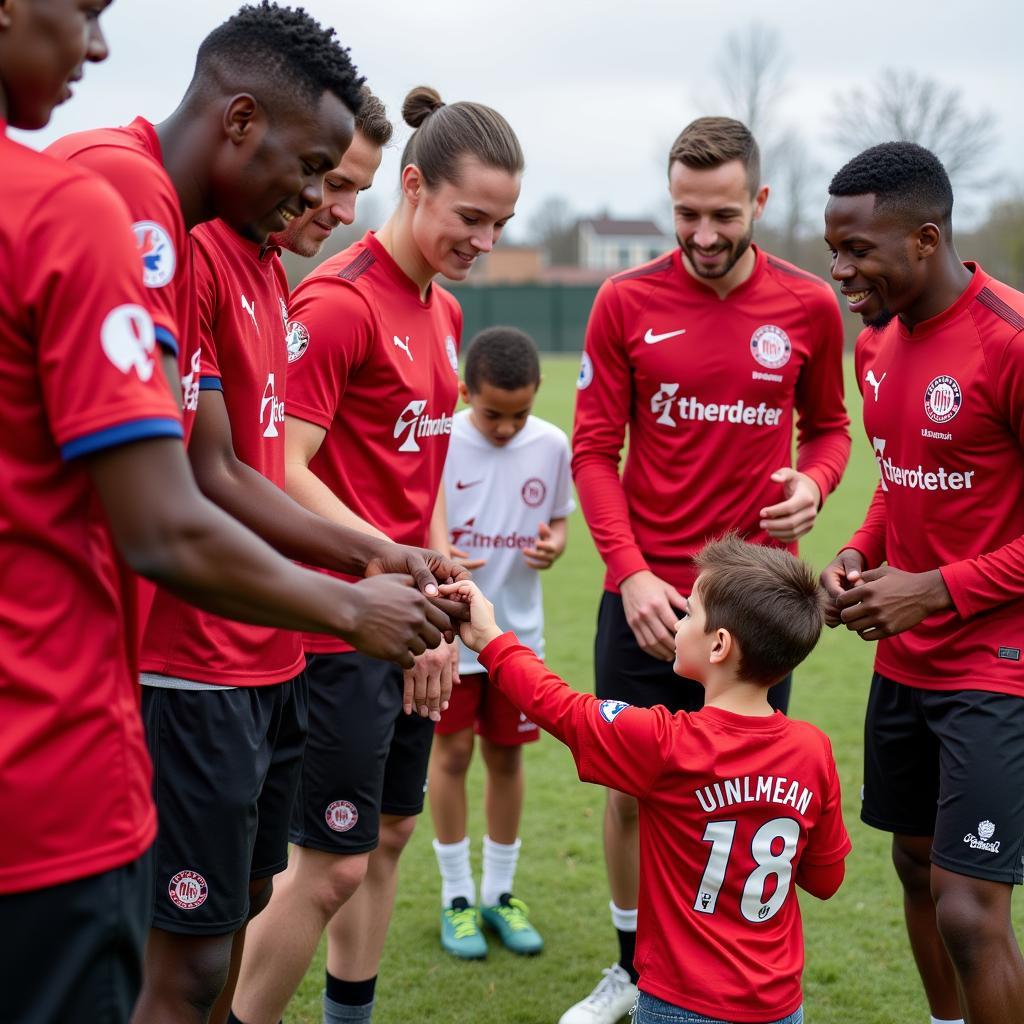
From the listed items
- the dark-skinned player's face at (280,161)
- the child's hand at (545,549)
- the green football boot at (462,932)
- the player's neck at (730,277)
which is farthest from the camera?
the child's hand at (545,549)

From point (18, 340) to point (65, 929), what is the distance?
897 millimetres

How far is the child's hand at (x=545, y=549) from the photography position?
5.45 m

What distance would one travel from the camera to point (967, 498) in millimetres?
3807

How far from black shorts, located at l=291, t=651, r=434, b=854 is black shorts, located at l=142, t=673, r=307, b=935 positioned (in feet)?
2.15

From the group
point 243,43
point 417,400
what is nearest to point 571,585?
point 417,400

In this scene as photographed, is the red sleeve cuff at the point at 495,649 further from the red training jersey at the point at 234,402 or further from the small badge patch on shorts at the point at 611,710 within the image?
the red training jersey at the point at 234,402

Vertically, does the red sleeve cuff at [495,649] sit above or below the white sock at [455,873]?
above

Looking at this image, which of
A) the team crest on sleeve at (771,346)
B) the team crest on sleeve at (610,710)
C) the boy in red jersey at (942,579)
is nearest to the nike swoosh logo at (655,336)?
the team crest on sleeve at (771,346)

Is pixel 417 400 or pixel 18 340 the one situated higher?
pixel 18 340

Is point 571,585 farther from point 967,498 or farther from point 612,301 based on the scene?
point 967,498

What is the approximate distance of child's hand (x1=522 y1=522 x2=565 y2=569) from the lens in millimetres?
5453

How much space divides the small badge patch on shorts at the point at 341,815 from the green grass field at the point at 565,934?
1066 mm

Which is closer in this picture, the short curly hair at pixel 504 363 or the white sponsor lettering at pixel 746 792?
the white sponsor lettering at pixel 746 792

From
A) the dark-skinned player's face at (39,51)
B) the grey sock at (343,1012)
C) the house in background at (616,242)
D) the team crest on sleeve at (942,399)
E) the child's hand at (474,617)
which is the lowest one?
the house in background at (616,242)
